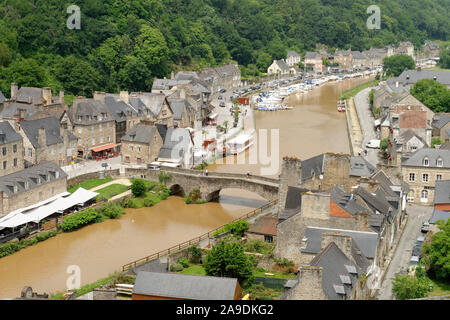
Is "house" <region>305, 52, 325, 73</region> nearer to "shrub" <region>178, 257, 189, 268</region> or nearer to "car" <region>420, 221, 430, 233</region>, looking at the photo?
"car" <region>420, 221, 430, 233</region>

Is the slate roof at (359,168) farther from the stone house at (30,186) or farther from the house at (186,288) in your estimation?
the stone house at (30,186)

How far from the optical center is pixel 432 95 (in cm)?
5847

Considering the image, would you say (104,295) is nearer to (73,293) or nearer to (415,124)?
(73,293)

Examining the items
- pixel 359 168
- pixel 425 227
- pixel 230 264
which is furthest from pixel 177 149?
pixel 230 264

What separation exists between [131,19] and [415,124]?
45.4 meters

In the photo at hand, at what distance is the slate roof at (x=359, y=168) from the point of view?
1277 inches

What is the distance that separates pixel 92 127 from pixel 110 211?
491 inches

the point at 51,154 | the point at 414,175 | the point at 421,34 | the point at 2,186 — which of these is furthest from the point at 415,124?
the point at 421,34

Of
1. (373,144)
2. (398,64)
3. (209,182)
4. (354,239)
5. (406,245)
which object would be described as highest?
(398,64)

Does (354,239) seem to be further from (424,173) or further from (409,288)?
(424,173)

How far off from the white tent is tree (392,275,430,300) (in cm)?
1813

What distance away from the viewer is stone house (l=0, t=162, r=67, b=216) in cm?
3241

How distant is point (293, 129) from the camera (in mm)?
61938

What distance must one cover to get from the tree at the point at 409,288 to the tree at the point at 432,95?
37934mm
